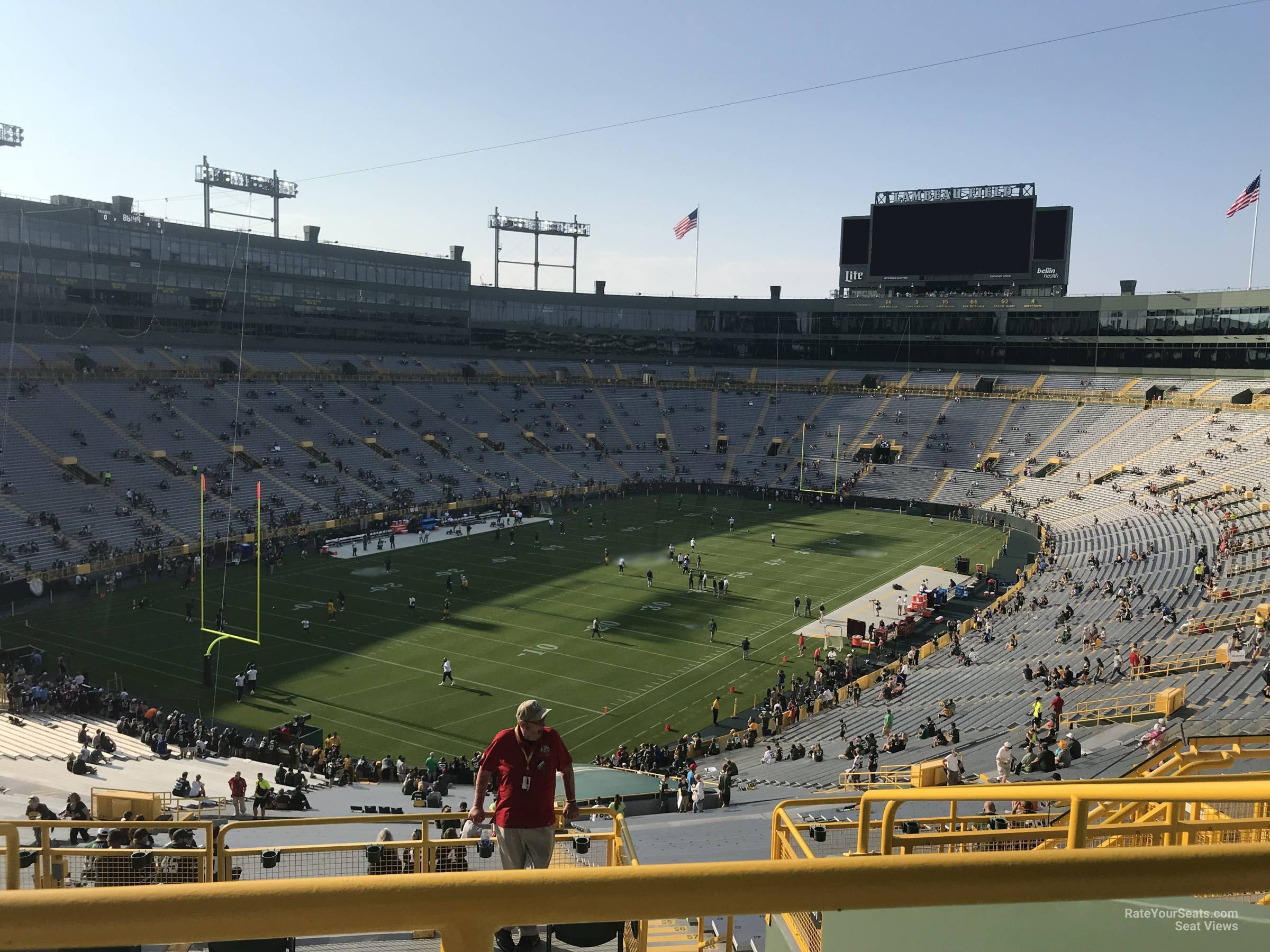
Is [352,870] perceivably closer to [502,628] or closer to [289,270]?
[502,628]

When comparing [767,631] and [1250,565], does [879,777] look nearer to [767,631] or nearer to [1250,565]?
[767,631]

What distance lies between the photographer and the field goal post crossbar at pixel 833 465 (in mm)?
68000

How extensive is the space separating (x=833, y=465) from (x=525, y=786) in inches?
2709

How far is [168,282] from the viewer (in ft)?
211

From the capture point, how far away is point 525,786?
5.00 metres

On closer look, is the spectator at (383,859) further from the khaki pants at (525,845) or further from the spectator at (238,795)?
the spectator at (238,795)

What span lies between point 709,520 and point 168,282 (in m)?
39.0

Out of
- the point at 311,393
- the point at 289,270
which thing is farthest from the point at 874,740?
the point at 289,270

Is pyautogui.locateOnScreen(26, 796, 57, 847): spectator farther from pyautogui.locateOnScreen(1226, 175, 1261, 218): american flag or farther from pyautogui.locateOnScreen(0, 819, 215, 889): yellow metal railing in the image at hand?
pyautogui.locateOnScreen(1226, 175, 1261, 218): american flag

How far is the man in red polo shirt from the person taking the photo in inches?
197

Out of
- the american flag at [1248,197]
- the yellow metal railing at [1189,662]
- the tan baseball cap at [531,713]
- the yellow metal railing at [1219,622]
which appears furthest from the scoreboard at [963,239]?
the tan baseball cap at [531,713]

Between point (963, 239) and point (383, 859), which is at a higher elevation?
point (963, 239)

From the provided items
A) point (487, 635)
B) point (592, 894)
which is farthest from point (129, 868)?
point (487, 635)

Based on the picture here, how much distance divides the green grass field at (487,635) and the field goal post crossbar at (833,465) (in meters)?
15.7
